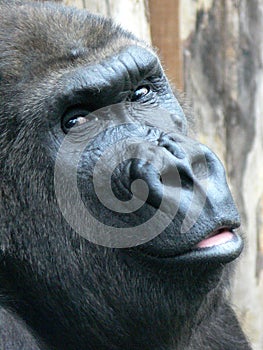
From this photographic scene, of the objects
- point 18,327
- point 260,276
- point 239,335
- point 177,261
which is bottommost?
point 260,276

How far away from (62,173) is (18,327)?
1.74 ft

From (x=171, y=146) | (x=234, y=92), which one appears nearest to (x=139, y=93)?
(x=171, y=146)

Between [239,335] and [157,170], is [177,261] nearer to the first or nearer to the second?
[157,170]

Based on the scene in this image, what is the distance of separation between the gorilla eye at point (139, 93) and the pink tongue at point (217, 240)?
0.63 meters

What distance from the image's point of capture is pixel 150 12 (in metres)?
4.67

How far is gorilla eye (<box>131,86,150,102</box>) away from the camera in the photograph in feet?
11.7

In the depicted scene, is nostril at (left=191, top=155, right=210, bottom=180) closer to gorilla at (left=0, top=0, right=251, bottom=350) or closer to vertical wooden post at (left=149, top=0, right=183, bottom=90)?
gorilla at (left=0, top=0, right=251, bottom=350)

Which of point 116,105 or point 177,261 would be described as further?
point 116,105

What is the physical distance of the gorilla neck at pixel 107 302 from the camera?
3299 mm

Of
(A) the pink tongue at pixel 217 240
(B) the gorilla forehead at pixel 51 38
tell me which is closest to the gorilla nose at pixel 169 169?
(A) the pink tongue at pixel 217 240

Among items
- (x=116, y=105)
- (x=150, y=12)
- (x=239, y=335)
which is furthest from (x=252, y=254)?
(x=116, y=105)

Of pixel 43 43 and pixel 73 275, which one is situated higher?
pixel 43 43

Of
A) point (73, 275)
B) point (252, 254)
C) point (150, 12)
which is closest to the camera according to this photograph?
point (73, 275)

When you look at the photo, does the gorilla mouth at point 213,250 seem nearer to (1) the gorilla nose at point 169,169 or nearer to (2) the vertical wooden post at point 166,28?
(1) the gorilla nose at point 169,169
